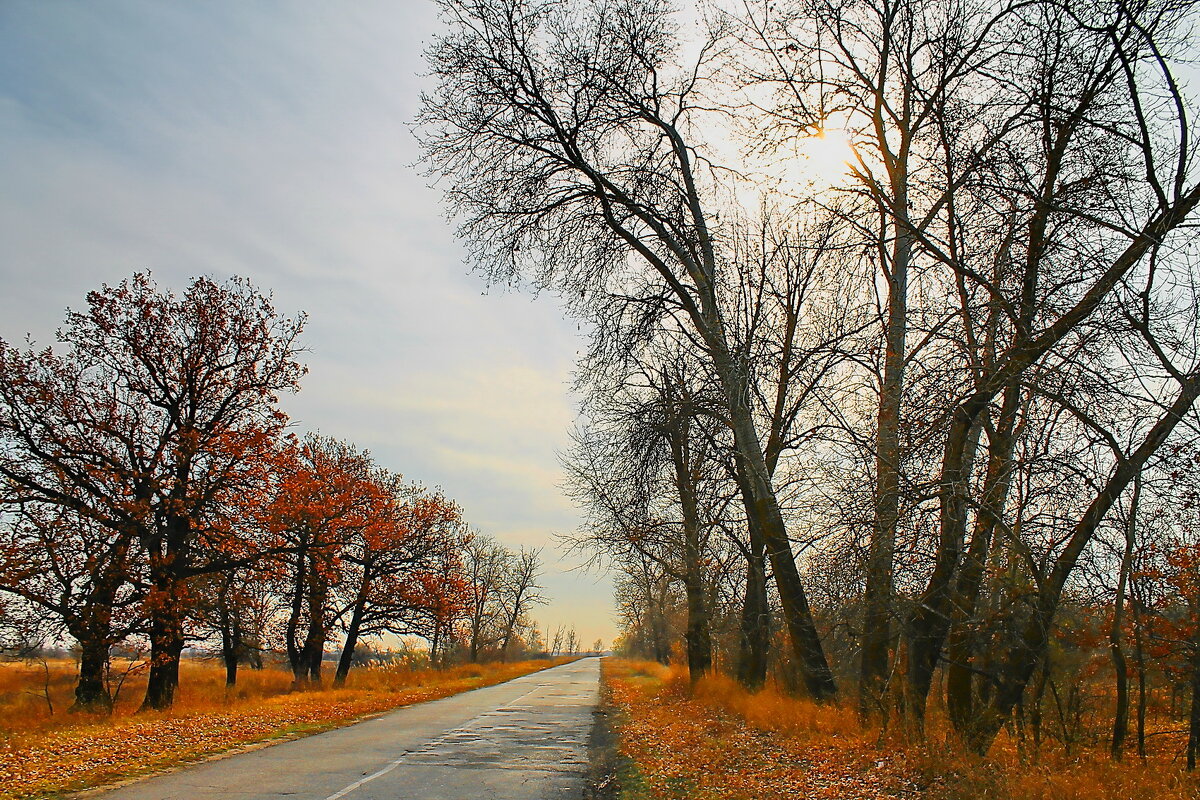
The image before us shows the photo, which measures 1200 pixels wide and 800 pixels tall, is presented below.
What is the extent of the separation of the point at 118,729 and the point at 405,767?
648 centimetres

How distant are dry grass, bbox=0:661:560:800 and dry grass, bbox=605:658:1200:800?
6.08 m

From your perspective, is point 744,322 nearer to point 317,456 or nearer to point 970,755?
point 970,755

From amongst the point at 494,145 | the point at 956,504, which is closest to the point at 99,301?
the point at 494,145

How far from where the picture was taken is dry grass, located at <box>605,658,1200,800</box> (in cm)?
689

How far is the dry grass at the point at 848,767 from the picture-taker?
22.6ft

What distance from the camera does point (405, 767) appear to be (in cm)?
987

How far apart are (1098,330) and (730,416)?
6.41m

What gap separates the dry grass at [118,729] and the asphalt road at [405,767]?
778 mm

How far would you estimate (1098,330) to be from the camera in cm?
717

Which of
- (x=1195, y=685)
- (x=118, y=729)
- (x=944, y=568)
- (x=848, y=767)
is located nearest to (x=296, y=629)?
(x=118, y=729)

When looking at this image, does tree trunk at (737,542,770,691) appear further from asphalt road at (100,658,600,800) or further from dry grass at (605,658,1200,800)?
asphalt road at (100,658,600,800)

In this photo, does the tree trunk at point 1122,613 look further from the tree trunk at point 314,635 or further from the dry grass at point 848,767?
the tree trunk at point 314,635

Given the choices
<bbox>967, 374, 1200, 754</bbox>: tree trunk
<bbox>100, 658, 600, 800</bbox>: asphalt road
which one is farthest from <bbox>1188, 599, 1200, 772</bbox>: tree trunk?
<bbox>100, 658, 600, 800</bbox>: asphalt road

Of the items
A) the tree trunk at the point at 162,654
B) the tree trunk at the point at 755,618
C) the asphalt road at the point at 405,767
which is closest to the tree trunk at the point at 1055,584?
the asphalt road at the point at 405,767
